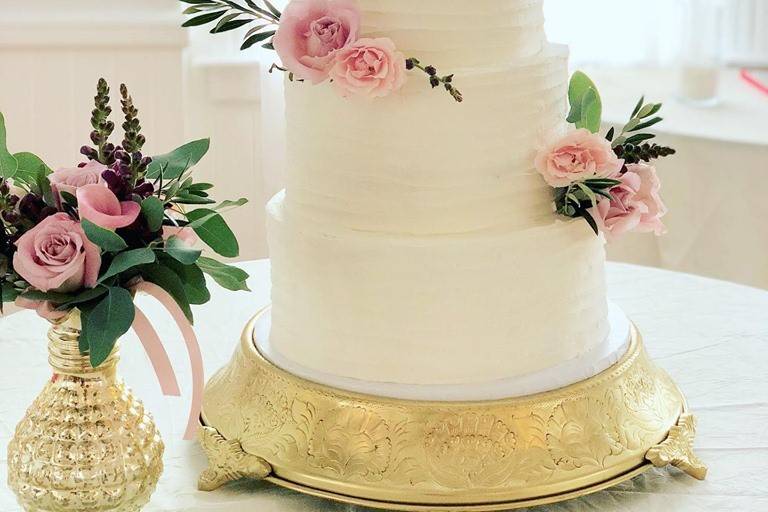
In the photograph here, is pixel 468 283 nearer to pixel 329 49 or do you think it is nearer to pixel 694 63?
pixel 329 49

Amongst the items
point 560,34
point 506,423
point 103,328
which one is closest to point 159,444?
point 103,328

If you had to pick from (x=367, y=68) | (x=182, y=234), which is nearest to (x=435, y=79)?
(x=367, y=68)

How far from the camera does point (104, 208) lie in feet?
3.29

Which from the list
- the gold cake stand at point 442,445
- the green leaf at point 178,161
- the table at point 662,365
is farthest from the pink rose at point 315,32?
the table at point 662,365

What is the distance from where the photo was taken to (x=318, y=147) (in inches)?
48.4

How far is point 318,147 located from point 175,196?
0.66 ft

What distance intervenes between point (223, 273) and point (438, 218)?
240 mm

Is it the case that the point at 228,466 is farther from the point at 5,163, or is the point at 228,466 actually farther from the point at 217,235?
the point at 5,163

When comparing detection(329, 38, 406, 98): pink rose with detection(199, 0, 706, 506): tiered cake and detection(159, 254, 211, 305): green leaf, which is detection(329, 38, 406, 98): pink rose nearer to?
detection(199, 0, 706, 506): tiered cake

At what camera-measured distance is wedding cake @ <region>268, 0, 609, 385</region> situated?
1.18m

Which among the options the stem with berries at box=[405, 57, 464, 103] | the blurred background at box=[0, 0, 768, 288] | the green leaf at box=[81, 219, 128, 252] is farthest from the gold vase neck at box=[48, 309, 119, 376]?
the blurred background at box=[0, 0, 768, 288]

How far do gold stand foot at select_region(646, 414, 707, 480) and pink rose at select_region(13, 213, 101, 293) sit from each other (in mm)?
600

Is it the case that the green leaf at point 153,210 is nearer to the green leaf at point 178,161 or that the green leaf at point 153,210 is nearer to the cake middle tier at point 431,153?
the green leaf at point 178,161

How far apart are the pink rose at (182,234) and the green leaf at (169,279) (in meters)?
0.03
